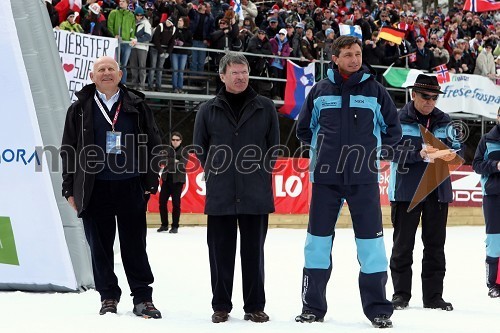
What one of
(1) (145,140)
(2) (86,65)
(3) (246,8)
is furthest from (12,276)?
(3) (246,8)

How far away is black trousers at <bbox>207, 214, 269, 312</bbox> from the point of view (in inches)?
220

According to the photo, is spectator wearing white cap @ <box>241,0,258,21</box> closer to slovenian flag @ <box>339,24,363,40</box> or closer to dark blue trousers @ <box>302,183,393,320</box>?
slovenian flag @ <box>339,24,363,40</box>

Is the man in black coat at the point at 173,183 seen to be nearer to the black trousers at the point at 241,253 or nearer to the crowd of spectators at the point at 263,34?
the crowd of spectators at the point at 263,34

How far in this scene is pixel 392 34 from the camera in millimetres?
19281

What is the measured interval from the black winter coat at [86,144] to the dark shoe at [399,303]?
208 centimetres

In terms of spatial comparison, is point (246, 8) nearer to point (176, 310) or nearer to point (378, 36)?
point (378, 36)

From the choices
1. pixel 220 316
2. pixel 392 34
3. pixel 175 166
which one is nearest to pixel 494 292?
pixel 220 316

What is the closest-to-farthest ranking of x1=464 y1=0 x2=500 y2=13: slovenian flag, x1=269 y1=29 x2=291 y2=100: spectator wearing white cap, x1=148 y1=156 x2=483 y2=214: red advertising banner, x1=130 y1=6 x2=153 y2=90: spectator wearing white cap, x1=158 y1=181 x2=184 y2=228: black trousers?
1. x1=158 y1=181 x2=184 y2=228: black trousers
2. x1=130 y1=6 x2=153 y2=90: spectator wearing white cap
3. x1=148 y1=156 x2=483 y2=214: red advertising banner
4. x1=269 y1=29 x2=291 y2=100: spectator wearing white cap
5. x1=464 y1=0 x2=500 y2=13: slovenian flag

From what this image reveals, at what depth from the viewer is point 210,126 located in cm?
569

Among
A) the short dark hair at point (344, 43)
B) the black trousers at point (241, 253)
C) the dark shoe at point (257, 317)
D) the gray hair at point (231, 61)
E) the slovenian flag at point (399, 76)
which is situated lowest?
the slovenian flag at point (399, 76)

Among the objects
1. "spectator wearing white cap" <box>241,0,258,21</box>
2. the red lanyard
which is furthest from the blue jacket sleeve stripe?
"spectator wearing white cap" <box>241,0,258,21</box>

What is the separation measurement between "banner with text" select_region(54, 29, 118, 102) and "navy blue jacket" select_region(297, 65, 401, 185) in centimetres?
519

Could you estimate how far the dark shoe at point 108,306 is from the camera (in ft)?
18.4

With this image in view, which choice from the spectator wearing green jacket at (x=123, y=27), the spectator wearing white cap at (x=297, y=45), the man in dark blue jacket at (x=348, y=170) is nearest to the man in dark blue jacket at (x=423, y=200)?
the man in dark blue jacket at (x=348, y=170)
